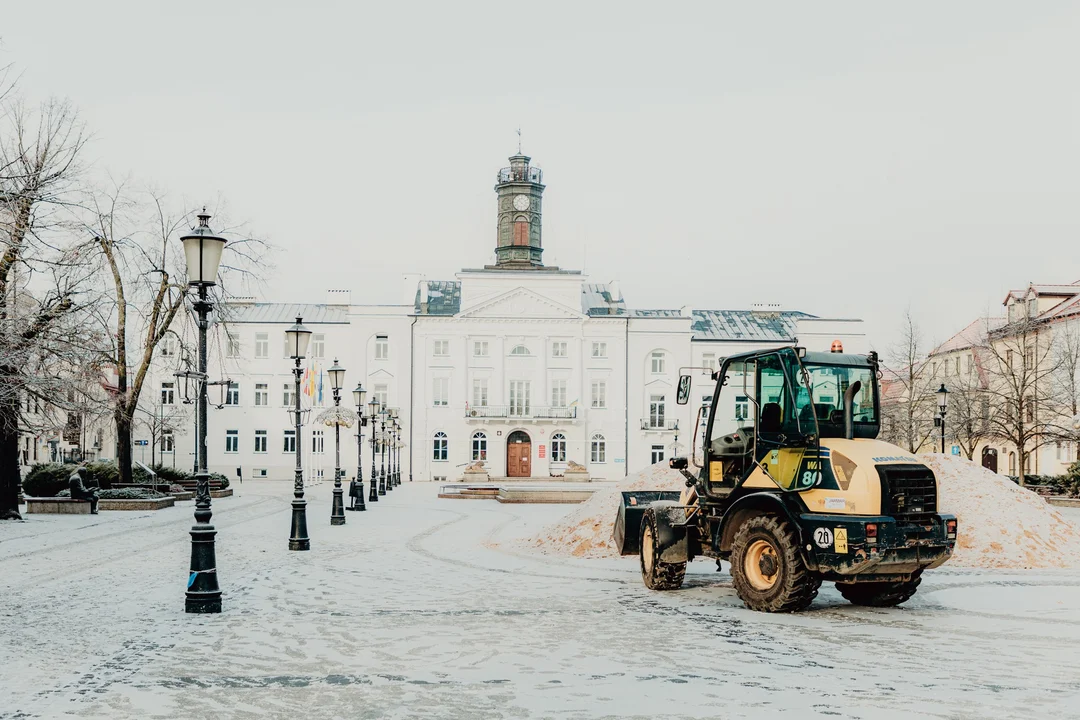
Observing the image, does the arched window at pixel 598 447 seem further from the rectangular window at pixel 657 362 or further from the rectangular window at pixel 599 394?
the rectangular window at pixel 657 362

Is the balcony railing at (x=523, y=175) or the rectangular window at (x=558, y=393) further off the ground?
the balcony railing at (x=523, y=175)

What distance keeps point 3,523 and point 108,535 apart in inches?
206

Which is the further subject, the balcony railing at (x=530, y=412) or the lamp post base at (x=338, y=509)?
the balcony railing at (x=530, y=412)

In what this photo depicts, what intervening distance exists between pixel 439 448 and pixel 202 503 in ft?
192

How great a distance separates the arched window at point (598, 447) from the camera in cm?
7181

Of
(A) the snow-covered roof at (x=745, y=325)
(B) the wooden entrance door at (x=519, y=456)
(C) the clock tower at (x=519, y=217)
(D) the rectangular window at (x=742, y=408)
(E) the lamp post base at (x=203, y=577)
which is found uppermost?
(C) the clock tower at (x=519, y=217)

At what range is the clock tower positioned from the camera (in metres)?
72.6

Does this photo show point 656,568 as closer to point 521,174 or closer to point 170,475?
point 170,475

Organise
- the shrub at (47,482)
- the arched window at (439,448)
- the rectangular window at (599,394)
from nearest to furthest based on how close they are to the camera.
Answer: the shrub at (47,482)
the arched window at (439,448)
the rectangular window at (599,394)

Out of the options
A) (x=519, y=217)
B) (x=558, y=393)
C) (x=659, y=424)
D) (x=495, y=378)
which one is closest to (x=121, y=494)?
(x=495, y=378)

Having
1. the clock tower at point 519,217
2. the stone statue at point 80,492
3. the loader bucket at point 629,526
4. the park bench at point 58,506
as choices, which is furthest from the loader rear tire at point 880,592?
the clock tower at point 519,217

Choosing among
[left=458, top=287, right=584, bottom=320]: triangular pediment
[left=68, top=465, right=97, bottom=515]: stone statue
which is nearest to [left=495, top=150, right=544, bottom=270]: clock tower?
[left=458, top=287, right=584, bottom=320]: triangular pediment

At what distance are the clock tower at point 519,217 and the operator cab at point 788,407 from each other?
197 ft

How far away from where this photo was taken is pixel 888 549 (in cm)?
1124
